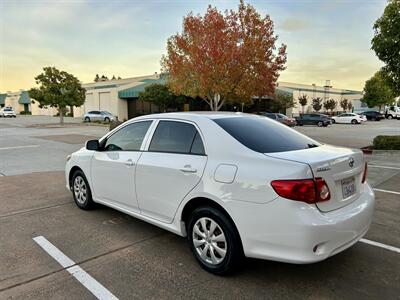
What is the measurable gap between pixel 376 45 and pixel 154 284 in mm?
12036

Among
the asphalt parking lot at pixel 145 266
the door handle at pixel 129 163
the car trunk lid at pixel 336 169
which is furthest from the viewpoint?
the door handle at pixel 129 163

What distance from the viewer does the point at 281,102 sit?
44.3 metres

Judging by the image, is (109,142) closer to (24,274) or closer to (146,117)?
(146,117)

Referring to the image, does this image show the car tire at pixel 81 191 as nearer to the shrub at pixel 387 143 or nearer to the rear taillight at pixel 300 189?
the rear taillight at pixel 300 189

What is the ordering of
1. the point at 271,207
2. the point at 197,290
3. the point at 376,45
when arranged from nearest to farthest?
1. the point at 271,207
2. the point at 197,290
3. the point at 376,45

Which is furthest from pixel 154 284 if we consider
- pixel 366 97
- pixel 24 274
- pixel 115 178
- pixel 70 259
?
pixel 366 97

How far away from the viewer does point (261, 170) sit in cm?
299

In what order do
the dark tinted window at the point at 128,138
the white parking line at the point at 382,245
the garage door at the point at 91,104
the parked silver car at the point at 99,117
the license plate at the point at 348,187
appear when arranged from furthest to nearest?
the garage door at the point at 91,104
the parked silver car at the point at 99,117
the dark tinted window at the point at 128,138
the white parking line at the point at 382,245
the license plate at the point at 348,187

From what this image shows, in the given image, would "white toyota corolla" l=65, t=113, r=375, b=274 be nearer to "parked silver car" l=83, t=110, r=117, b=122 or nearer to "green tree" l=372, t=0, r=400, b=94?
"green tree" l=372, t=0, r=400, b=94

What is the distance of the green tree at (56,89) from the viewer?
105 ft

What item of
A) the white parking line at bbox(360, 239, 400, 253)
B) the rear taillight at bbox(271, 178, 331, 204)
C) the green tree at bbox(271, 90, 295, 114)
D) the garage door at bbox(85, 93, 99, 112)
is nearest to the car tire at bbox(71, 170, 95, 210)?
the rear taillight at bbox(271, 178, 331, 204)

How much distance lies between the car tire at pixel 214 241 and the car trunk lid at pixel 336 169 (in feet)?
2.64

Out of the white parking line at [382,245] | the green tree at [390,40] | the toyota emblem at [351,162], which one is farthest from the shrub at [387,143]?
the toyota emblem at [351,162]

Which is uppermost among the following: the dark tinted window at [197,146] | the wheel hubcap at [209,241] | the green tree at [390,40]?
the green tree at [390,40]
